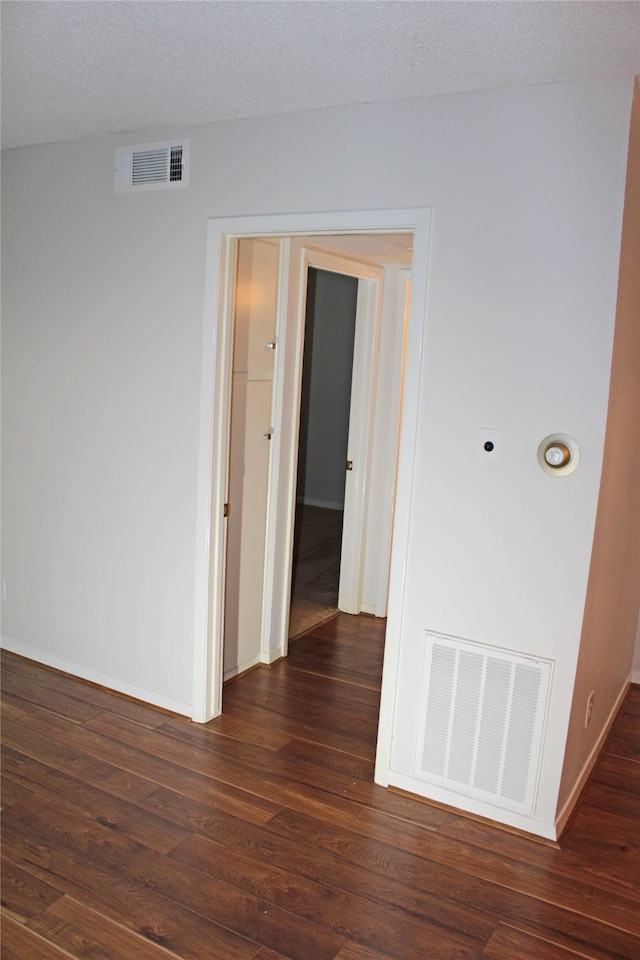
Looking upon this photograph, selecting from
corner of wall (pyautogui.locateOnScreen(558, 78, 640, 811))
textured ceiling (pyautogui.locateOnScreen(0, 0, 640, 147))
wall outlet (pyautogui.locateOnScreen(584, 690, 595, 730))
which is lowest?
wall outlet (pyautogui.locateOnScreen(584, 690, 595, 730))

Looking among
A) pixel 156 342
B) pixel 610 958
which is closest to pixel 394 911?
pixel 610 958

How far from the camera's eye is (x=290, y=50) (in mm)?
2461

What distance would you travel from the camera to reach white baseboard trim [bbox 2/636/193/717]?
369cm

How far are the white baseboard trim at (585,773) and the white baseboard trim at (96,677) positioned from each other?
5.31ft

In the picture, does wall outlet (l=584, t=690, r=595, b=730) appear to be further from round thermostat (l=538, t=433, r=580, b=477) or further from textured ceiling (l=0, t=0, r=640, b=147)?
textured ceiling (l=0, t=0, r=640, b=147)

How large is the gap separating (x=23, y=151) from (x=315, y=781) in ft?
10.4

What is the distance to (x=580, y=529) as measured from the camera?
8.87ft

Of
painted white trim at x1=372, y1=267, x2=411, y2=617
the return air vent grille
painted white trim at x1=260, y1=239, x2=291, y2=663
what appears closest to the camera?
the return air vent grille

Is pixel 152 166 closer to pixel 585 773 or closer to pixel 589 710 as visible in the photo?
pixel 589 710

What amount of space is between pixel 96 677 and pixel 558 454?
2.48 meters

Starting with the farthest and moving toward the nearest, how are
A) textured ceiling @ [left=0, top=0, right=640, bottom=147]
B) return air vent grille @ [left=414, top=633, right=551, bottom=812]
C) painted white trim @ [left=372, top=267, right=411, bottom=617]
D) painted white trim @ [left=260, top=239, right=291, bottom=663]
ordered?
painted white trim @ [left=372, top=267, right=411, bottom=617]
painted white trim @ [left=260, top=239, right=291, bottom=663]
return air vent grille @ [left=414, top=633, right=551, bottom=812]
textured ceiling @ [left=0, top=0, right=640, bottom=147]

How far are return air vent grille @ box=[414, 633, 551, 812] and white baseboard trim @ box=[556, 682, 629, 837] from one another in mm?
150

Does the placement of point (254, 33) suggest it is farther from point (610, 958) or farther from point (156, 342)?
point (610, 958)

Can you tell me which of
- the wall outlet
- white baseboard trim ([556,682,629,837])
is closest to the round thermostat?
the wall outlet
